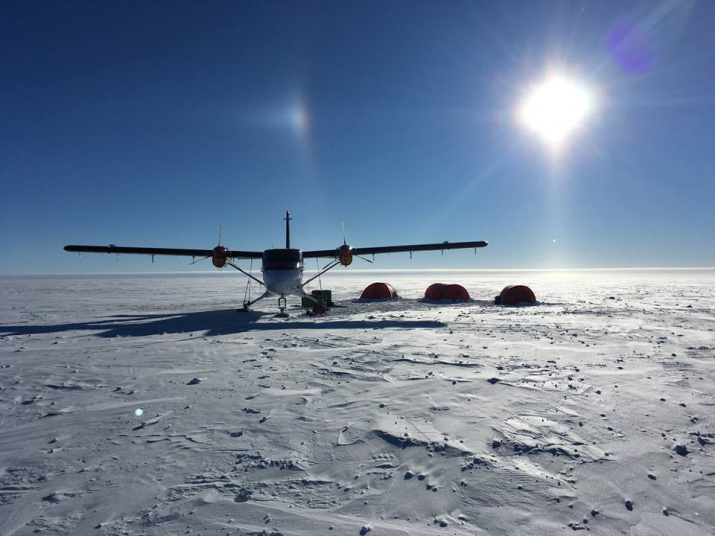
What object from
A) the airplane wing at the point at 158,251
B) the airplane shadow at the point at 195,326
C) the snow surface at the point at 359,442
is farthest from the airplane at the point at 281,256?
the snow surface at the point at 359,442

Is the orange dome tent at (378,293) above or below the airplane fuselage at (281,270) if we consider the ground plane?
below

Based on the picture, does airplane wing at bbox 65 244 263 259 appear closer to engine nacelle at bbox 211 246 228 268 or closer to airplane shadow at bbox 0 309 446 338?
engine nacelle at bbox 211 246 228 268

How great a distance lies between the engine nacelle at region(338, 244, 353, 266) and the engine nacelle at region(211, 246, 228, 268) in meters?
6.51

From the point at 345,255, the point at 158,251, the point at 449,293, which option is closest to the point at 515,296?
the point at 449,293

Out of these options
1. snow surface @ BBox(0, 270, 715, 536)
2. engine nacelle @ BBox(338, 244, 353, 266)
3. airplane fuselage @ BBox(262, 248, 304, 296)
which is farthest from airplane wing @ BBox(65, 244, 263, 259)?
snow surface @ BBox(0, 270, 715, 536)

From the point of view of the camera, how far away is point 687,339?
10008mm

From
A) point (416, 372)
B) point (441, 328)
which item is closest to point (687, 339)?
point (441, 328)

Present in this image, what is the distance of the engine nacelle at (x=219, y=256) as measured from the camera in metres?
19.2

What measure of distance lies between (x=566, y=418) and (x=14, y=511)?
5.96 metres

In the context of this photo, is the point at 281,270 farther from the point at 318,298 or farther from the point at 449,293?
the point at 449,293

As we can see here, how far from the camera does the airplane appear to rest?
1792 cm

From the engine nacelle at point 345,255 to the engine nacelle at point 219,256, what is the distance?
6510 millimetres

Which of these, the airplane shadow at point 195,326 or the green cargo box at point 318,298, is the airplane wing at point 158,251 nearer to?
the green cargo box at point 318,298

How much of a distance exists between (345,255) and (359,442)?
16828 mm
